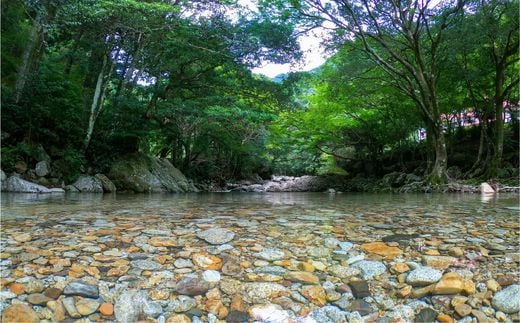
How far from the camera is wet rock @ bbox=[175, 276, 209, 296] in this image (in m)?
1.71

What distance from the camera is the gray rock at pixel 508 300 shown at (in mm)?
1602

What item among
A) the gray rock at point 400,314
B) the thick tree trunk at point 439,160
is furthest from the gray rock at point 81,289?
the thick tree trunk at point 439,160

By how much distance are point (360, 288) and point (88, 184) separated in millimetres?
10331

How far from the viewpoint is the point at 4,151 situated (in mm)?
9492

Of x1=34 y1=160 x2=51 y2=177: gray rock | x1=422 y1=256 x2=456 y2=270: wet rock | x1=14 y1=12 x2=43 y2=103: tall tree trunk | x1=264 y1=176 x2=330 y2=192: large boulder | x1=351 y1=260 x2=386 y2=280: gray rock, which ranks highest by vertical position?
x1=14 y1=12 x2=43 y2=103: tall tree trunk

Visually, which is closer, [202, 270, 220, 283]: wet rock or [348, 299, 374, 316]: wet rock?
[348, 299, 374, 316]: wet rock

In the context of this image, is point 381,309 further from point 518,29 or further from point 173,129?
point 173,129

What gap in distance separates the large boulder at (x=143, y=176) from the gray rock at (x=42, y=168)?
6.40ft

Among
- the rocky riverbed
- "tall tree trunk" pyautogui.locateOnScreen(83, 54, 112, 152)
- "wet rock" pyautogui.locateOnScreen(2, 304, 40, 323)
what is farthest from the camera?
"tall tree trunk" pyautogui.locateOnScreen(83, 54, 112, 152)

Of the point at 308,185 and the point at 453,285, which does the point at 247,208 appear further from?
the point at 308,185

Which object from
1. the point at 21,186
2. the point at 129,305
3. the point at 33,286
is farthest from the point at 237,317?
the point at 21,186

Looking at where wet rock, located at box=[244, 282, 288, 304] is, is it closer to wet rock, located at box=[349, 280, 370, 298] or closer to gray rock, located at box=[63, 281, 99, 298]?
wet rock, located at box=[349, 280, 370, 298]

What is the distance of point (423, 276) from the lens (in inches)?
73.6

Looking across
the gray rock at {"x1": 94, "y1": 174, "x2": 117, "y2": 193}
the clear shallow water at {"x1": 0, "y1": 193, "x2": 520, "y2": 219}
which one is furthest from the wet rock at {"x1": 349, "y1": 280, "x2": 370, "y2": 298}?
the gray rock at {"x1": 94, "y1": 174, "x2": 117, "y2": 193}
